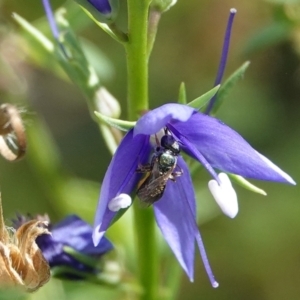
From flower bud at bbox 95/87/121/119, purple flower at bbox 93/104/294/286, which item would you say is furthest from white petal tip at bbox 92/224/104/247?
flower bud at bbox 95/87/121/119

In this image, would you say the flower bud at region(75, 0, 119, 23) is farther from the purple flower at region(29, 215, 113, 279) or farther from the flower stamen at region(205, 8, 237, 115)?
the purple flower at region(29, 215, 113, 279)

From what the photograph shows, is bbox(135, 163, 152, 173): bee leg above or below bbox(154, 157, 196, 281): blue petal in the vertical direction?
above

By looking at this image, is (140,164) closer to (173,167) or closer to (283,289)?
(173,167)

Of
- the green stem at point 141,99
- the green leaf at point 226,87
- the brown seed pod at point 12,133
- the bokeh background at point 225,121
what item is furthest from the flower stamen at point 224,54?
the bokeh background at point 225,121

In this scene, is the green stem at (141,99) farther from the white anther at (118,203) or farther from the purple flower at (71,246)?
the white anther at (118,203)

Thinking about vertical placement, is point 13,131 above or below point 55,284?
above

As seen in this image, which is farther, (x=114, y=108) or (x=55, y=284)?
(x=55, y=284)

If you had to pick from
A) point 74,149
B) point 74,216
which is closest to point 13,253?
point 74,216
